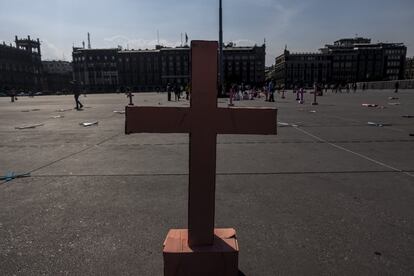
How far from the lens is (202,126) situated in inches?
88.0

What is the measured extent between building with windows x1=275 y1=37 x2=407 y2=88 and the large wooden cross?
170 m

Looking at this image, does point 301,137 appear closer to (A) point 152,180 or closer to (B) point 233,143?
(B) point 233,143

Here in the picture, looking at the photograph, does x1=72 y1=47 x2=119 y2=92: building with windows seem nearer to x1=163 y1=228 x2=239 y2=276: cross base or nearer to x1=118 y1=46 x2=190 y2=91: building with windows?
x1=118 y1=46 x2=190 y2=91: building with windows

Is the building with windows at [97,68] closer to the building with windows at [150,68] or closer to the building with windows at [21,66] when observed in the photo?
the building with windows at [150,68]

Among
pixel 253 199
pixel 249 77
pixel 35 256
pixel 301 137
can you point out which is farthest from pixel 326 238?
pixel 249 77

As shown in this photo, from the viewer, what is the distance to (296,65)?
171 metres

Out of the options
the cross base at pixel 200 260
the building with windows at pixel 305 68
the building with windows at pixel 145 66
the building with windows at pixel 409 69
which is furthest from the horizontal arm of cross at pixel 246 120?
the building with windows at pixel 409 69

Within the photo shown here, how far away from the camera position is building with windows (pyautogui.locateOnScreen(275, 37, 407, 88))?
16625cm

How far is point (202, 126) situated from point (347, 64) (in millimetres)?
181919

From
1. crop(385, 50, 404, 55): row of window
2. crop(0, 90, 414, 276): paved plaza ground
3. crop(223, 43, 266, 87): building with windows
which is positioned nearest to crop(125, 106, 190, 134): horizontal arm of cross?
crop(0, 90, 414, 276): paved plaza ground

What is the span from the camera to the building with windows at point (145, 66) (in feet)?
529

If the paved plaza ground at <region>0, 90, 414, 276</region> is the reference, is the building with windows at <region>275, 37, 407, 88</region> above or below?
above

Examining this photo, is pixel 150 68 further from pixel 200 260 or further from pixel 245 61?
pixel 200 260

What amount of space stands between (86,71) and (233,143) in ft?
546
